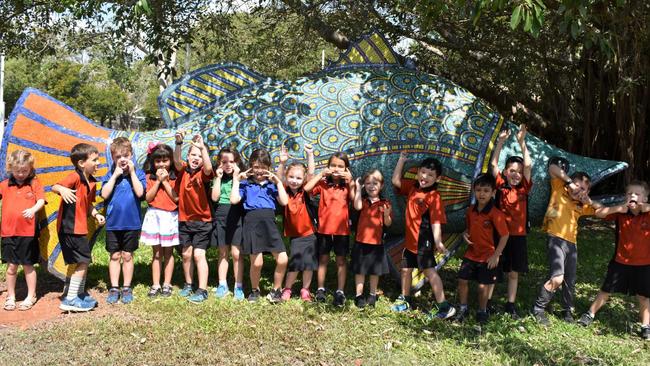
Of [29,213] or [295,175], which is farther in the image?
[295,175]

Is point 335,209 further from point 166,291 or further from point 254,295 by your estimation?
point 166,291

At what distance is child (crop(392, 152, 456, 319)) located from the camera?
4582 mm

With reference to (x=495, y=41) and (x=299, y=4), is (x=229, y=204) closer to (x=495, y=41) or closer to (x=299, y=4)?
(x=299, y=4)

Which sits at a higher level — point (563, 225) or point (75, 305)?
point (563, 225)

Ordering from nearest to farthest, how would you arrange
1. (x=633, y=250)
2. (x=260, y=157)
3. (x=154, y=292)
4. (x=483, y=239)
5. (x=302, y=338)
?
(x=302, y=338) < (x=633, y=250) < (x=483, y=239) < (x=260, y=157) < (x=154, y=292)

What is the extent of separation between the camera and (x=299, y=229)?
489 cm

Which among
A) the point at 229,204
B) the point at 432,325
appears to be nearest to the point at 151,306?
the point at 229,204

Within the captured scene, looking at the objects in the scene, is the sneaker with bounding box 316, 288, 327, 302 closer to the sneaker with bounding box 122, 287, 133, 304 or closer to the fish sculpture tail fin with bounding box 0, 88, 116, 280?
the sneaker with bounding box 122, 287, 133, 304

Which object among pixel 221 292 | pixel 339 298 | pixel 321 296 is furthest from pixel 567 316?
pixel 221 292

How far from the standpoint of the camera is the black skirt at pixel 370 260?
4.77m

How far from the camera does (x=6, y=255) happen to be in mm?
4656

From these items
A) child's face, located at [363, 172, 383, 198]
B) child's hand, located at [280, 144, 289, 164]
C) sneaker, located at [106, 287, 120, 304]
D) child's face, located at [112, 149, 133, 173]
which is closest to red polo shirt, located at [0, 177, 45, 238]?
child's face, located at [112, 149, 133, 173]

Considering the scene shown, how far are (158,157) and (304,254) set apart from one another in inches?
55.5

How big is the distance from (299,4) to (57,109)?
3804mm
